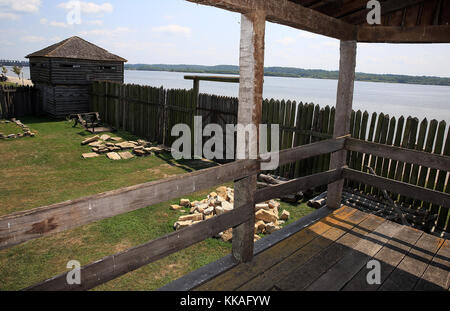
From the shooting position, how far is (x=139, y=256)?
2.42 m

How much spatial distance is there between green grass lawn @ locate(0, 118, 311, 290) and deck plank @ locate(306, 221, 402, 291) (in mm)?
1981

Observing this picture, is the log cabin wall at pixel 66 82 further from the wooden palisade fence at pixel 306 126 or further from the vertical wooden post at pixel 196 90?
the vertical wooden post at pixel 196 90

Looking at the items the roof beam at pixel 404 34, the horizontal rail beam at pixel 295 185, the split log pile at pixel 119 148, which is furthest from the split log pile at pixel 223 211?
the split log pile at pixel 119 148

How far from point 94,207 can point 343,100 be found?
392 centimetres

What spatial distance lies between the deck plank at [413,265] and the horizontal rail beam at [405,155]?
104 centimetres

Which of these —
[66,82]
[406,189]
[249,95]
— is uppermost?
[66,82]

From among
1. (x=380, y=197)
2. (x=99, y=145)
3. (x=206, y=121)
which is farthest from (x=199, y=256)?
(x=99, y=145)

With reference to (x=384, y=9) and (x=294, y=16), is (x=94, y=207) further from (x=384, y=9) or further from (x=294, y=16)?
(x=384, y=9)

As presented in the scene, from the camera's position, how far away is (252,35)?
2.97 metres

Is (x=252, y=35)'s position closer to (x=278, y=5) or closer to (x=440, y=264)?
(x=278, y=5)

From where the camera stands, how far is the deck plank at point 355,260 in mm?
3080

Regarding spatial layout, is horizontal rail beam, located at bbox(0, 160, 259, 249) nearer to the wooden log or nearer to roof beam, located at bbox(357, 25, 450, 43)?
roof beam, located at bbox(357, 25, 450, 43)

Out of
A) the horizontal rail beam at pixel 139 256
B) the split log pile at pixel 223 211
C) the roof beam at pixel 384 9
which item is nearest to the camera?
the horizontal rail beam at pixel 139 256

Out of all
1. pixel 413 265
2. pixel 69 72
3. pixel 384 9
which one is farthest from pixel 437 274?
pixel 69 72
